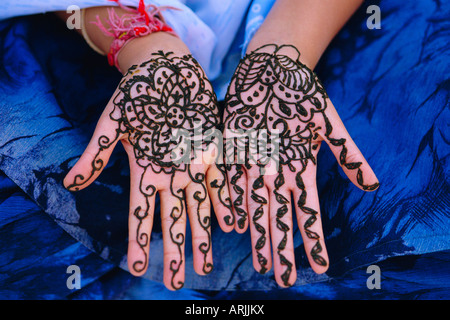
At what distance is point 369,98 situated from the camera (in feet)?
3.62

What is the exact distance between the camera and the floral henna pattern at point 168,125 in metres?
0.93

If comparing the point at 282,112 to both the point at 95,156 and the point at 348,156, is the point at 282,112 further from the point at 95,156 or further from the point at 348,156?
the point at 95,156

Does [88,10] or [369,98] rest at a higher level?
[369,98]

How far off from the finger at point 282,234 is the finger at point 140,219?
1.01 feet

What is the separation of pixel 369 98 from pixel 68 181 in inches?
34.3

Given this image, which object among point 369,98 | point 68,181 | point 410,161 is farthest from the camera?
point 369,98

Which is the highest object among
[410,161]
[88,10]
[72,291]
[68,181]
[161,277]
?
[410,161]

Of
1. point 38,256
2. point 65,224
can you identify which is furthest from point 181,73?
point 38,256

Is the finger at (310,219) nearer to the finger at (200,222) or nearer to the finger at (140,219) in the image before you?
the finger at (200,222)

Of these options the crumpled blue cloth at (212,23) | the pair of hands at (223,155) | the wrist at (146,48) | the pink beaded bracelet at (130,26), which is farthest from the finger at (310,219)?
the pink beaded bracelet at (130,26)

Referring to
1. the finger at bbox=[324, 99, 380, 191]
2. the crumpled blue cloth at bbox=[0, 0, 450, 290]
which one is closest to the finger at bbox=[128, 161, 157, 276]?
the crumpled blue cloth at bbox=[0, 0, 450, 290]

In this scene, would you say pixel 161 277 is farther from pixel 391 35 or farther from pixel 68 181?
pixel 391 35

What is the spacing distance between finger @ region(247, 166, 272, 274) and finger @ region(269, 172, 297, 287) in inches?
0.6

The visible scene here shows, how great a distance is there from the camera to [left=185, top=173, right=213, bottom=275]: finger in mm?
900
